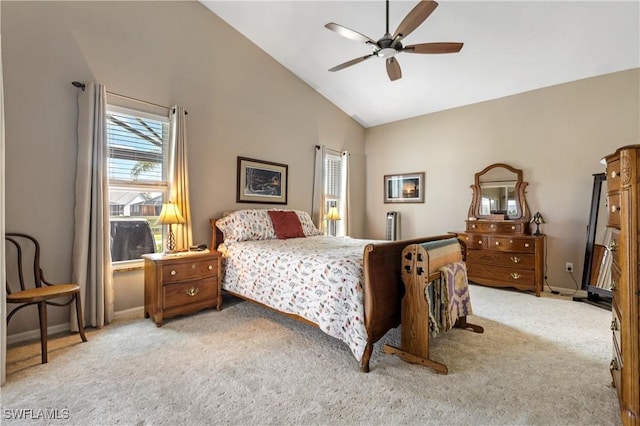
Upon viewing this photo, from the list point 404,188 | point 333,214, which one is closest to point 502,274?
point 404,188

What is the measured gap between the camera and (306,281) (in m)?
2.52

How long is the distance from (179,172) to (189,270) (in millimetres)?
1138

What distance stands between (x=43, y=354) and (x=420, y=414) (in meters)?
2.67

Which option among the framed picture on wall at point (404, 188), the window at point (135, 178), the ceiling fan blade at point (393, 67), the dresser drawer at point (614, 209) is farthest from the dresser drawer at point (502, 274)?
the window at point (135, 178)

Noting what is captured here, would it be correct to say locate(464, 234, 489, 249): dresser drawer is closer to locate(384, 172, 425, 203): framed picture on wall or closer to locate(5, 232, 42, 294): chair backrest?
locate(384, 172, 425, 203): framed picture on wall

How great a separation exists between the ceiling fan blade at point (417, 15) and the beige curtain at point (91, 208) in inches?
112

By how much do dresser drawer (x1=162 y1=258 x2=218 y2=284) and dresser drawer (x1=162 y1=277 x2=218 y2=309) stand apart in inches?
2.4

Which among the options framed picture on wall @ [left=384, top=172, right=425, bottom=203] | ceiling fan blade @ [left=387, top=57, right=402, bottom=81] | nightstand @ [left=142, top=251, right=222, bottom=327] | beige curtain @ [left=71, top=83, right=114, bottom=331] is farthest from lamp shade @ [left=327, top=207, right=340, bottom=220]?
beige curtain @ [left=71, top=83, right=114, bottom=331]

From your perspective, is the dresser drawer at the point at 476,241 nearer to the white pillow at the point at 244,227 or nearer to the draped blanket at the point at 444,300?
the draped blanket at the point at 444,300

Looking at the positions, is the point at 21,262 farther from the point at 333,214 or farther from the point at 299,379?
the point at 333,214

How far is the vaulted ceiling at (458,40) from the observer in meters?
3.07

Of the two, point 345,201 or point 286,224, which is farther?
point 345,201

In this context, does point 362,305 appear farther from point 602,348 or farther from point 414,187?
point 414,187

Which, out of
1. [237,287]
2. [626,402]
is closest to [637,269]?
[626,402]
